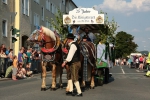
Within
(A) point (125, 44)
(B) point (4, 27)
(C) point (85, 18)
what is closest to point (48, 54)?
(C) point (85, 18)

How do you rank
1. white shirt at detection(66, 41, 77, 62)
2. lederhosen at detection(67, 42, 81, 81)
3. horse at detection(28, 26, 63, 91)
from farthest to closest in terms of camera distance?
horse at detection(28, 26, 63, 91), lederhosen at detection(67, 42, 81, 81), white shirt at detection(66, 41, 77, 62)

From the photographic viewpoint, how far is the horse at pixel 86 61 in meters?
10.9

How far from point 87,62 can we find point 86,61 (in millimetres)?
514

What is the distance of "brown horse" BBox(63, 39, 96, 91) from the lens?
10.9 m

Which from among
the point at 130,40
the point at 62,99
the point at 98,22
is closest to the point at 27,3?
the point at 98,22

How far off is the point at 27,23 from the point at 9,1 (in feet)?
15.4

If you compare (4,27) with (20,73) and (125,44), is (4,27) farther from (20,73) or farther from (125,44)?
(125,44)

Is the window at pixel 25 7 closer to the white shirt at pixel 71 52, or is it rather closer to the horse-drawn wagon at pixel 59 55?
the horse-drawn wagon at pixel 59 55

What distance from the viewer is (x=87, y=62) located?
37.8ft

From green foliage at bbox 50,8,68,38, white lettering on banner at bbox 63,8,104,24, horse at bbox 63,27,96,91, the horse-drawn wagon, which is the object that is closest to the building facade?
green foliage at bbox 50,8,68,38

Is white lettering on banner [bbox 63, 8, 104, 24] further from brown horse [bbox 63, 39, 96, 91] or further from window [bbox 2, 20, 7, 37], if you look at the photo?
window [bbox 2, 20, 7, 37]

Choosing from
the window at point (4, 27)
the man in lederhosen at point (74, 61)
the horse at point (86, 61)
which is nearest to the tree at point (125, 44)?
the window at point (4, 27)

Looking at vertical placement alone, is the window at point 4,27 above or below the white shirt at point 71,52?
above

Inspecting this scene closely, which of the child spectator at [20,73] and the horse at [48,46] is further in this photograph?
the child spectator at [20,73]
